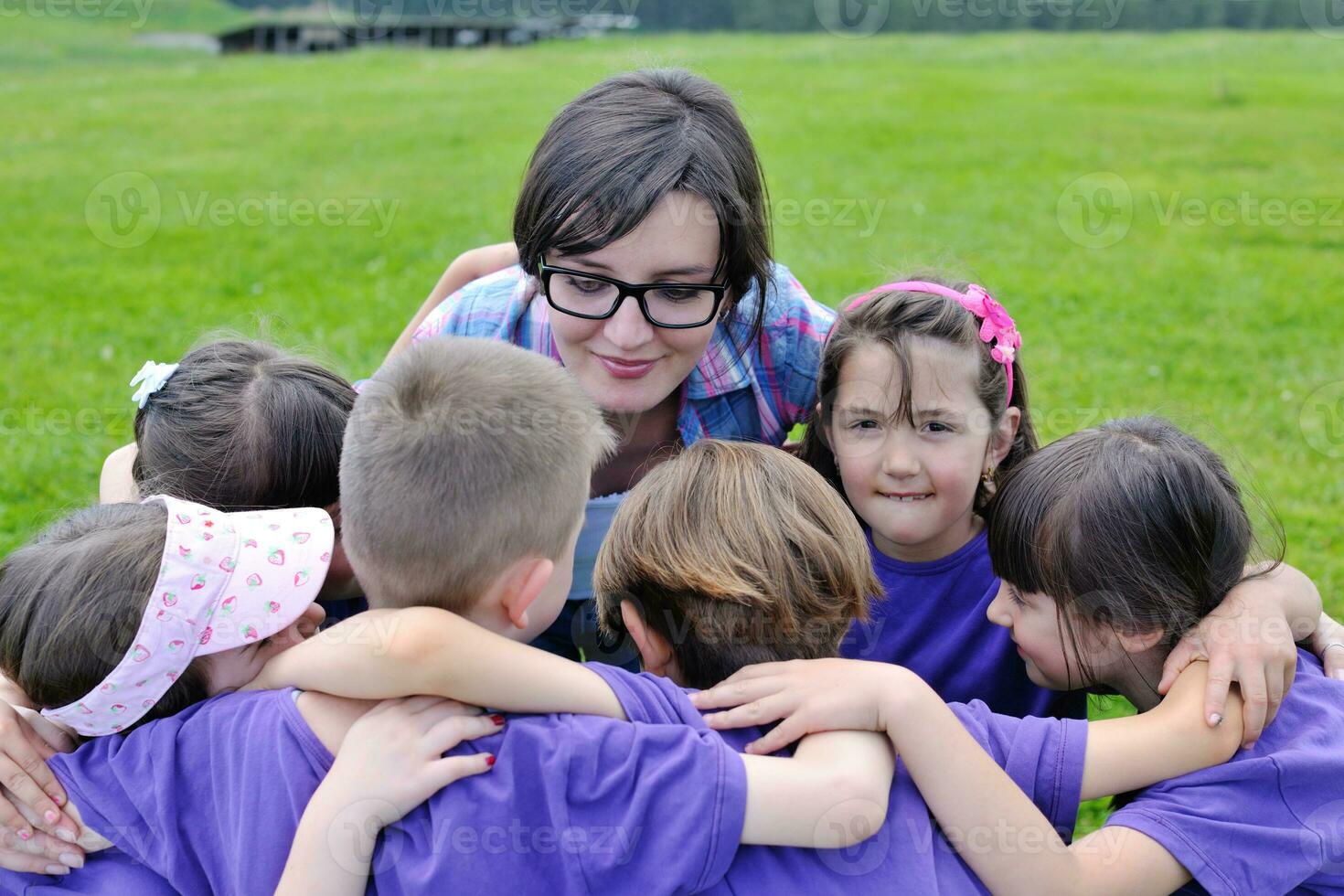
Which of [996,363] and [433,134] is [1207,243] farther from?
[433,134]

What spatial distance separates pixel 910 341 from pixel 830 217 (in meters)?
7.69

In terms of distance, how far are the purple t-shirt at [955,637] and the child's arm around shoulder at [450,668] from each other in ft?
3.85

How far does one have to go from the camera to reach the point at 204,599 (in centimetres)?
201

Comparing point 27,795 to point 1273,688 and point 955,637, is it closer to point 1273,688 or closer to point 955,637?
point 955,637

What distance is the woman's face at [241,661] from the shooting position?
208cm

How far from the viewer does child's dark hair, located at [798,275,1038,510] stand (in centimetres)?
282

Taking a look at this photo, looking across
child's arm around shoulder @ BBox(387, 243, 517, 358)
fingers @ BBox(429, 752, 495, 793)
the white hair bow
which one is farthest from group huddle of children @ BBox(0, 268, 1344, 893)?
child's arm around shoulder @ BBox(387, 243, 517, 358)

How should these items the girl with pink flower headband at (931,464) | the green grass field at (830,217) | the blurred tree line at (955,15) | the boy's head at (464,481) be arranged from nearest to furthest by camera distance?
the boy's head at (464,481) < the girl with pink flower headband at (931,464) < the green grass field at (830,217) < the blurred tree line at (955,15)

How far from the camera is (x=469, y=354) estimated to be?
1.91m

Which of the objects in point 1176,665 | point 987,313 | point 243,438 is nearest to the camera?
point 1176,665

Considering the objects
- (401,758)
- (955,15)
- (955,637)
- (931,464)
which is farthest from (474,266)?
(955,15)

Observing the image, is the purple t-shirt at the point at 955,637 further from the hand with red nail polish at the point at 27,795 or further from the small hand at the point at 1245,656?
the hand with red nail polish at the point at 27,795

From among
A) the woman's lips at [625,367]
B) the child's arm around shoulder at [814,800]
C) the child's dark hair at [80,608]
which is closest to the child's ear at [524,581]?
the child's arm around shoulder at [814,800]

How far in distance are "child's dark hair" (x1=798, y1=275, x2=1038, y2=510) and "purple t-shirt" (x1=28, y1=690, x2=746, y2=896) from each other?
4.21 feet
